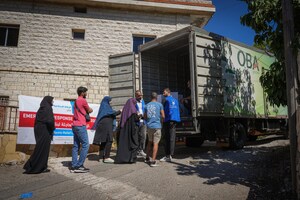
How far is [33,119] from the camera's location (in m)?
6.95

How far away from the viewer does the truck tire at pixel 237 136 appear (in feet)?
23.1

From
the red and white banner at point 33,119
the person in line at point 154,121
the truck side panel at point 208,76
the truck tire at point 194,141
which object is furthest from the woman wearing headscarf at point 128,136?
the truck tire at point 194,141

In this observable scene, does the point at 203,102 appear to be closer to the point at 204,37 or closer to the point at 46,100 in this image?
the point at 204,37

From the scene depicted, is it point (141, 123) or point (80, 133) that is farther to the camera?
point (141, 123)

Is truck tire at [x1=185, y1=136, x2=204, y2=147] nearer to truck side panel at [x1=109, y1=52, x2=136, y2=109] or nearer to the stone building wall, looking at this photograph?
truck side panel at [x1=109, y1=52, x2=136, y2=109]

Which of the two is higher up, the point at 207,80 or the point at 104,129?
the point at 207,80

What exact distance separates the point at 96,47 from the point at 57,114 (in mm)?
4912

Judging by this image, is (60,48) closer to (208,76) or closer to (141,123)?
(141,123)

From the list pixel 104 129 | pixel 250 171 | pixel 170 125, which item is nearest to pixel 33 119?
pixel 104 129

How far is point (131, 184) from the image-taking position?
4.13 m

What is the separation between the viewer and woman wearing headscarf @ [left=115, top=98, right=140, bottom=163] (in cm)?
588

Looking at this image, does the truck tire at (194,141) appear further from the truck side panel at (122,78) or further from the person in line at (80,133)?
the person in line at (80,133)

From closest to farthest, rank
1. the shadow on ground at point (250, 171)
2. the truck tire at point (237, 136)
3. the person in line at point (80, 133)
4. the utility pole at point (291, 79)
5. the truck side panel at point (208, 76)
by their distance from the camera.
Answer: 1. the utility pole at point (291, 79)
2. the shadow on ground at point (250, 171)
3. the person in line at point (80, 133)
4. the truck side panel at point (208, 76)
5. the truck tire at point (237, 136)

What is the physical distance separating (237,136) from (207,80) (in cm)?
239
